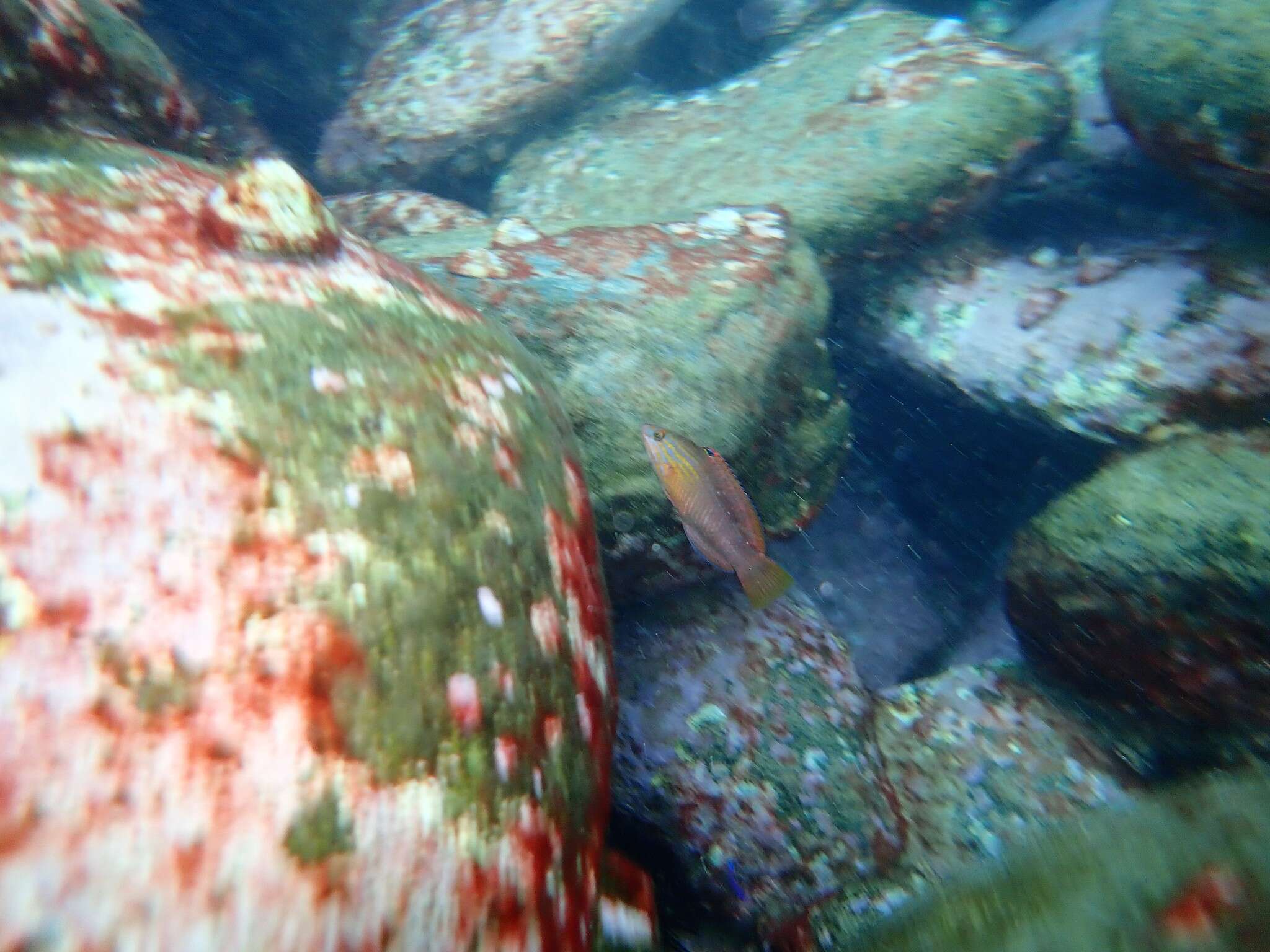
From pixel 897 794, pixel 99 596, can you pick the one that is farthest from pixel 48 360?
pixel 897 794

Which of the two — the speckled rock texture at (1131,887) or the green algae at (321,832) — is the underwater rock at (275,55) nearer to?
the green algae at (321,832)

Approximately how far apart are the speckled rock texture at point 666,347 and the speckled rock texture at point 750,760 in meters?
0.38

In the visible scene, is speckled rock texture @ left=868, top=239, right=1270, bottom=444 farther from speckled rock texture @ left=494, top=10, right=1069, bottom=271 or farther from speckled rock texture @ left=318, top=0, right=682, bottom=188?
speckled rock texture @ left=318, top=0, right=682, bottom=188

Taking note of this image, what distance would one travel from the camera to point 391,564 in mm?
1339

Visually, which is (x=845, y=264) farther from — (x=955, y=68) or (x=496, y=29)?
(x=496, y=29)

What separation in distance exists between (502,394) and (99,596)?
3.63 feet

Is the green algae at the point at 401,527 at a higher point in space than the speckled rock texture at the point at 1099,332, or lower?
higher

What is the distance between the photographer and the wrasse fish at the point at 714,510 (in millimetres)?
2486

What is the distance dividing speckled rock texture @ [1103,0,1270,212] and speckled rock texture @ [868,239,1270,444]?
1.88 feet

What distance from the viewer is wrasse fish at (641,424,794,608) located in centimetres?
249

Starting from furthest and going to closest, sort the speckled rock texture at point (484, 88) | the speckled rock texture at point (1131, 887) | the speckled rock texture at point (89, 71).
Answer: the speckled rock texture at point (484, 88) < the speckled rock texture at point (89, 71) < the speckled rock texture at point (1131, 887)

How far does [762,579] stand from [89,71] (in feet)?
10.2

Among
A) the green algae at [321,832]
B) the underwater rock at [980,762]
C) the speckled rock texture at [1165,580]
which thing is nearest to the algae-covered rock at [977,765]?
Answer: the underwater rock at [980,762]

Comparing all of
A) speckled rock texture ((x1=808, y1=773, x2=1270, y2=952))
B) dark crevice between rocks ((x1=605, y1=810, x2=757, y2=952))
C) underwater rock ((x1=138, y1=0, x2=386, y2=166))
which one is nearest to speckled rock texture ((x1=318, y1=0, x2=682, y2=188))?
underwater rock ((x1=138, y1=0, x2=386, y2=166))
